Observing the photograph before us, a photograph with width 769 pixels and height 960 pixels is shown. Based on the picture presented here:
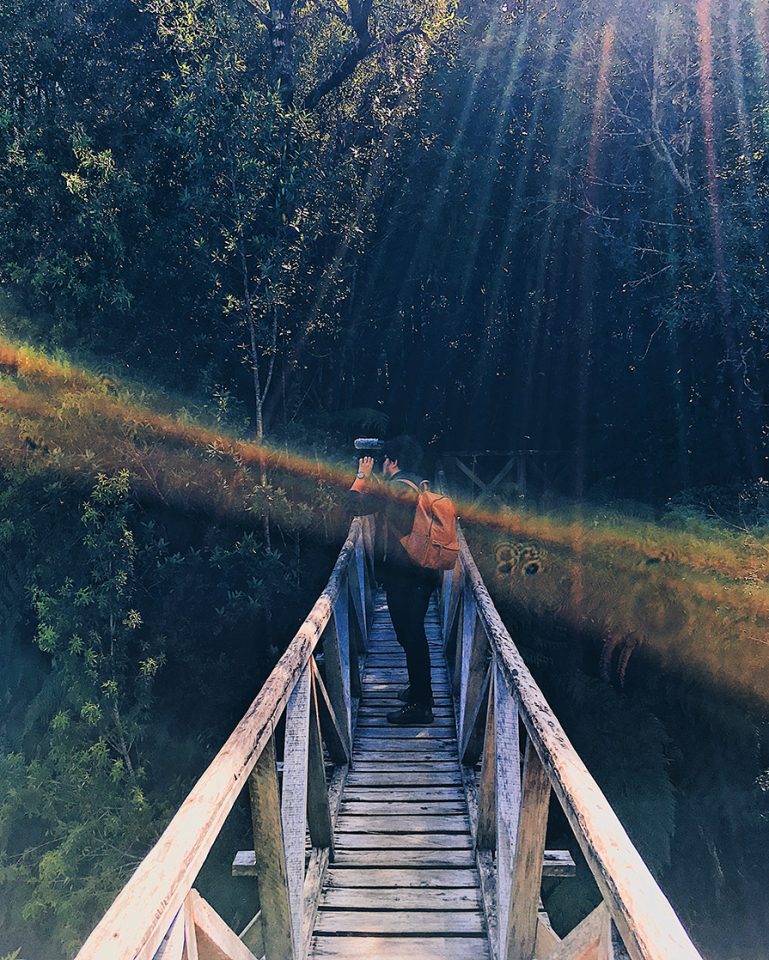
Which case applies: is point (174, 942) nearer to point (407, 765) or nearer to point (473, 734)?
point (473, 734)

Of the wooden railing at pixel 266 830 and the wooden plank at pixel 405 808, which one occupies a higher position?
the wooden railing at pixel 266 830

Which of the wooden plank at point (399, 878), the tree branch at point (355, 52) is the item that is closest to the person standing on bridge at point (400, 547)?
the wooden plank at point (399, 878)

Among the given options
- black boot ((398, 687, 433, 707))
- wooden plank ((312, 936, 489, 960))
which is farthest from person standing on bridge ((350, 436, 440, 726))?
wooden plank ((312, 936, 489, 960))

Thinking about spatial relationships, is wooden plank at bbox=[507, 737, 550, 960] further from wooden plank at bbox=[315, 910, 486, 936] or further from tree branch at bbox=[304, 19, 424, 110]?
tree branch at bbox=[304, 19, 424, 110]

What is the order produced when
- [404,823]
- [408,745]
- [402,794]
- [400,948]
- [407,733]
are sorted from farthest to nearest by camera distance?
[407,733], [408,745], [402,794], [404,823], [400,948]

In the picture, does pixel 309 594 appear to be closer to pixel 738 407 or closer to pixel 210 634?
pixel 210 634

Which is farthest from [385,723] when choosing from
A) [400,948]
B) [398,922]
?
[400,948]

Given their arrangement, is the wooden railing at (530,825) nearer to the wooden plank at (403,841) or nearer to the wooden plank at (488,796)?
the wooden plank at (488,796)

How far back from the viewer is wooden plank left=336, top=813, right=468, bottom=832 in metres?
2.86

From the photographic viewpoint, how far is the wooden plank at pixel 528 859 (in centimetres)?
164

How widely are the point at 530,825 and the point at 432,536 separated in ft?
5.83

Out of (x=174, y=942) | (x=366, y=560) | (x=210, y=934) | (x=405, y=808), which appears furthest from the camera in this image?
(x=366, y=560)

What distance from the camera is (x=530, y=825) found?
5.43 ft

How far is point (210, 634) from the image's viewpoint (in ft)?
26.0
